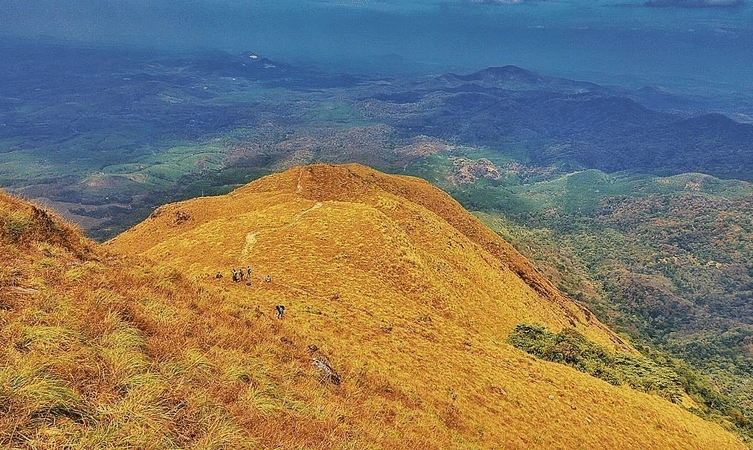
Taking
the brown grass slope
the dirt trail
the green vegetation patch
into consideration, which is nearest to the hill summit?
the brown grass slope

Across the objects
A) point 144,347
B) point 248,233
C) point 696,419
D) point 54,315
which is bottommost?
point 696,419

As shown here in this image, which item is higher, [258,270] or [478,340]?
[258,270]

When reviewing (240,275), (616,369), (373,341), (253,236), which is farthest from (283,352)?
(616,369)

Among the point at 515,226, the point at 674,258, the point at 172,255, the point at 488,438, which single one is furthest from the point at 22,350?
the point at 674,258

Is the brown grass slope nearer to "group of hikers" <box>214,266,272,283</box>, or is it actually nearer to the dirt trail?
the dirt trail

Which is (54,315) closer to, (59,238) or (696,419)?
(59,238)

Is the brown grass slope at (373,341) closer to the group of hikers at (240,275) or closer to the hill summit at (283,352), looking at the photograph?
the hill summit at (283,352)

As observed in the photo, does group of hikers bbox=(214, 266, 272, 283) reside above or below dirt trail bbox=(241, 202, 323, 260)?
above

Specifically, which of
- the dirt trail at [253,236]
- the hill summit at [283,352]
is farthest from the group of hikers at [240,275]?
the dirt trail at [253,236]
